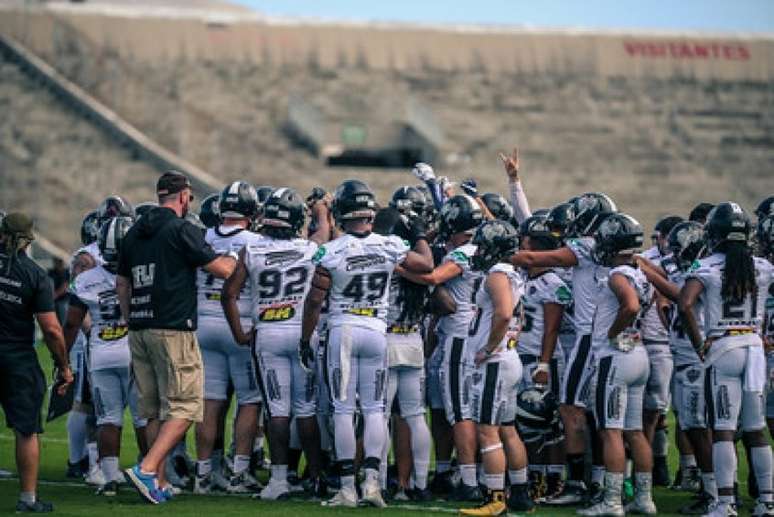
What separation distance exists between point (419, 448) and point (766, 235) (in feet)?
10.1

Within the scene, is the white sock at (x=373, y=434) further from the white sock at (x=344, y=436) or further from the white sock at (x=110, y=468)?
the white sock at (x=110, y=468)

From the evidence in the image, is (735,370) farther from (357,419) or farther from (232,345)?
(232,345)

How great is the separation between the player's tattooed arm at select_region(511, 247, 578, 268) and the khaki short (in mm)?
2468

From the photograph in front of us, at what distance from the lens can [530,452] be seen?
12.5 m

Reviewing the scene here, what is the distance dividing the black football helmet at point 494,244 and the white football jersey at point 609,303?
2.42 ft

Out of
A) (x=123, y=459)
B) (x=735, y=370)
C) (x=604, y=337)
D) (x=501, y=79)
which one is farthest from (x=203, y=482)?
(x=501, y=79)

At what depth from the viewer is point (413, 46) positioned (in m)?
46.3

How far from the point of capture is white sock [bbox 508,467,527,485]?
1162cm

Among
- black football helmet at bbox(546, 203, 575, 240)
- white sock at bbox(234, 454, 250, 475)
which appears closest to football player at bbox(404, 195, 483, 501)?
black football helmet at bbox(546, 203, 575, 240)

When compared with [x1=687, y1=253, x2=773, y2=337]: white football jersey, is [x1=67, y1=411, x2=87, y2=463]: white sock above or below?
below

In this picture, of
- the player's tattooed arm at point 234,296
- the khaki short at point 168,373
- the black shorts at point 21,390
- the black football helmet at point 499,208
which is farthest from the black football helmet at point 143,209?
the black football helmet at point 499,208

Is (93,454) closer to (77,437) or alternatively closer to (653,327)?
(77,437)

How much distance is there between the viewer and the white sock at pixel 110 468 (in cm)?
1216

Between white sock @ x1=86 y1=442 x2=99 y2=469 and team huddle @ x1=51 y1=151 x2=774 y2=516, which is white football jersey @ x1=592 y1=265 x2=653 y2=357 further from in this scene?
white sock @ x1=86 y1=442 x2=99 y2=469
